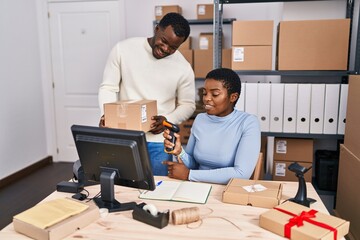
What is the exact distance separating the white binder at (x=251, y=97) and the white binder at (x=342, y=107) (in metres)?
0.61

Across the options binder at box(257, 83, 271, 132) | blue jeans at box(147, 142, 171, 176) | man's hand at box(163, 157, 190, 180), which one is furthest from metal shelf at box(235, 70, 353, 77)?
man's hand at box(163, 157, 190, 180)

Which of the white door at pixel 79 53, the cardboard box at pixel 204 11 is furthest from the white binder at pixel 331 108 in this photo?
the white door at pixel 79 53

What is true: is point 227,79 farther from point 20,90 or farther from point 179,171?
point 20,90

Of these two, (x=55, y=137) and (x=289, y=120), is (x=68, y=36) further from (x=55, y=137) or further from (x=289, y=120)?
(x=289, y=120)

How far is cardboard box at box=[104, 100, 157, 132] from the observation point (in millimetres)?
1710

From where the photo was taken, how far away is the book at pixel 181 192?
4.59 ft

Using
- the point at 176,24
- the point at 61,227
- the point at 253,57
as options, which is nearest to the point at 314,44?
the point at 253,57

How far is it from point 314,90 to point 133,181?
1.67 m

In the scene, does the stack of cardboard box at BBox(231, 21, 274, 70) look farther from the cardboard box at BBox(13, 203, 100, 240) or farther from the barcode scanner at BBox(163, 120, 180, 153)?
the cardboard box at BBox(13, 203, 100, 240)

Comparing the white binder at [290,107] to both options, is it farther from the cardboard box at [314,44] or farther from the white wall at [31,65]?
the white wall at [31,65]

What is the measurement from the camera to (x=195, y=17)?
3830 millimetres

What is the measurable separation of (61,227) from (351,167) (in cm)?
187

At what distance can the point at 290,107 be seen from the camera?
2.43 m

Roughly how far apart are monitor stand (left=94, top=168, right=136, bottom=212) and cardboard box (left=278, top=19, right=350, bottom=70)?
1717 millimetres
